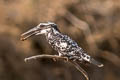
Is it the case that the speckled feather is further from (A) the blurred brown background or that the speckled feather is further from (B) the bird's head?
(A) the blurred brown background

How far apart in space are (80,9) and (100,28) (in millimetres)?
344

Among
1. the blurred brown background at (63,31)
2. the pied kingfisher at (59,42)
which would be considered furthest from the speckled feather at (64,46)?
the blurred brown background at (63,31)

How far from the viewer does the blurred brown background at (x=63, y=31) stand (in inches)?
257

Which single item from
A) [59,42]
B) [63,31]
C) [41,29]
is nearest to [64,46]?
[59,42]

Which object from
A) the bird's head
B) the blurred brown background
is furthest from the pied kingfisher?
the blurred brown background

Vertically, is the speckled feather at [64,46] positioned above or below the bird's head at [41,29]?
below

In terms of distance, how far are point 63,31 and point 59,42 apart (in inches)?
161

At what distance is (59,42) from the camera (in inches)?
101

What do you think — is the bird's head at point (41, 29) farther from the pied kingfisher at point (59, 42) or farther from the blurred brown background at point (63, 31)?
the blurred brown background at point (63, 31)

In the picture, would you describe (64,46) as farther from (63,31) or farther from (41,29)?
(63,31)

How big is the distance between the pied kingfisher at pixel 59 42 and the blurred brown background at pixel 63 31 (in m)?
3.81

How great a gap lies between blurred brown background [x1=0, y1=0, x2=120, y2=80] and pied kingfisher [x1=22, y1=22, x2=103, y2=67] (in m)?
3.81

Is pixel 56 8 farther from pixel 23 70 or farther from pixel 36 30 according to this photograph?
pixel 36 30

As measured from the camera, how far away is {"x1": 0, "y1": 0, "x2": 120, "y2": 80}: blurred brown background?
6520 mm
